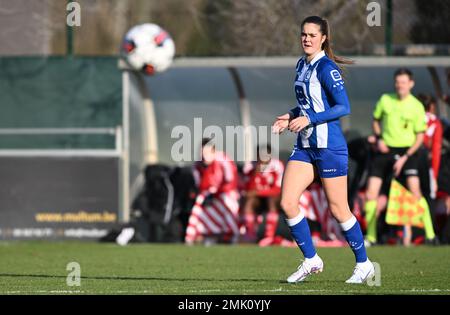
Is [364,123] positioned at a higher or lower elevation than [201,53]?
lower

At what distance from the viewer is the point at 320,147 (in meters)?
9.05

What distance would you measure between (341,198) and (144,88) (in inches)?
350

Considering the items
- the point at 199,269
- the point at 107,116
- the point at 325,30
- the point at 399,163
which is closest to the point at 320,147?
the point at 325,30

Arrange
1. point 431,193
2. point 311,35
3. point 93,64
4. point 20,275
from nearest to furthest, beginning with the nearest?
point 311,35 → point 20,275 → point 431,193 → point 93,64

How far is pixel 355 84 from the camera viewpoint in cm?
1748

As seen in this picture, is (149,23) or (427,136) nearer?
(427,136)

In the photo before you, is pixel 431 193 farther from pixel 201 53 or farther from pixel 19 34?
pixel 19 34

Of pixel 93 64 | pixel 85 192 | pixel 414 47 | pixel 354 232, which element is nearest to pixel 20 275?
pixel 354 232

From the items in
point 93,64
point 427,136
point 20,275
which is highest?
point 93,64

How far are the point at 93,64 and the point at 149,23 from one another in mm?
1059

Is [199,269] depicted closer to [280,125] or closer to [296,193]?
[296,193]

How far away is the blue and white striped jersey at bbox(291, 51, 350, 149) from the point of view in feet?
29.4

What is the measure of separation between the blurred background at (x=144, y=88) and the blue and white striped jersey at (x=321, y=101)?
7.12 metres

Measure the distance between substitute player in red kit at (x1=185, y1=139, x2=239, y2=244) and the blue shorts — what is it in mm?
7035
